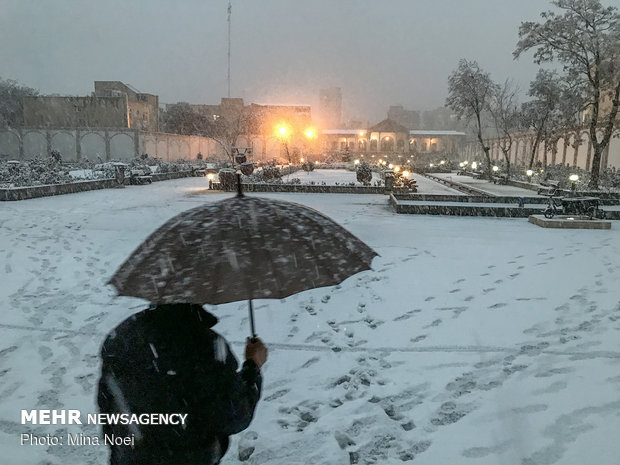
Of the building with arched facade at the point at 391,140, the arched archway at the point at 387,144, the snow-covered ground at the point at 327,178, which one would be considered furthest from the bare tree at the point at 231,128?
the snow-covered ground at the point at 327,178

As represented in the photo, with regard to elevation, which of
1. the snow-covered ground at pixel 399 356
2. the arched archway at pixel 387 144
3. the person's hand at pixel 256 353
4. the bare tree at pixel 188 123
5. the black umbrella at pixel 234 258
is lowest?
the snow-covered ground at pixel 399 356

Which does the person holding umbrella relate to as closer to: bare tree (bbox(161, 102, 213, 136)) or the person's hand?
the person's hand

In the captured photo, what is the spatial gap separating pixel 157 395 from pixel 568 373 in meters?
3.33

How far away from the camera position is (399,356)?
384cm

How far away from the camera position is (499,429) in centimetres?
284

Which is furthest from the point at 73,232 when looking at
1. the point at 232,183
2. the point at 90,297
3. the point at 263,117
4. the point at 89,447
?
the point at 263,117

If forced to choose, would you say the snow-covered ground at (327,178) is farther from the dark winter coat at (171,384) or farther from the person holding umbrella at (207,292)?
the dark winter coat at (171,384)

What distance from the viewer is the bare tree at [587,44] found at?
18031 millimetres

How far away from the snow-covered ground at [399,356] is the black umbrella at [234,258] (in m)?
1.42

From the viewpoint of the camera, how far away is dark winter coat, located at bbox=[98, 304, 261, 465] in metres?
1.29

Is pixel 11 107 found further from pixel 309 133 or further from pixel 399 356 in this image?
pixel 399 356

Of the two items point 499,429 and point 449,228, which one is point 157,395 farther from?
point 449,228

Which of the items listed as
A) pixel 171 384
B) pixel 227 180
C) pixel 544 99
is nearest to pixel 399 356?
pixel 171 384

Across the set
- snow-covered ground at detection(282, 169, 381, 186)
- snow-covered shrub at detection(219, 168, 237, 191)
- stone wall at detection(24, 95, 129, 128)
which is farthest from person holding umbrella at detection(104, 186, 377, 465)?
stone wall at detection(24, 95, 129, 128)
